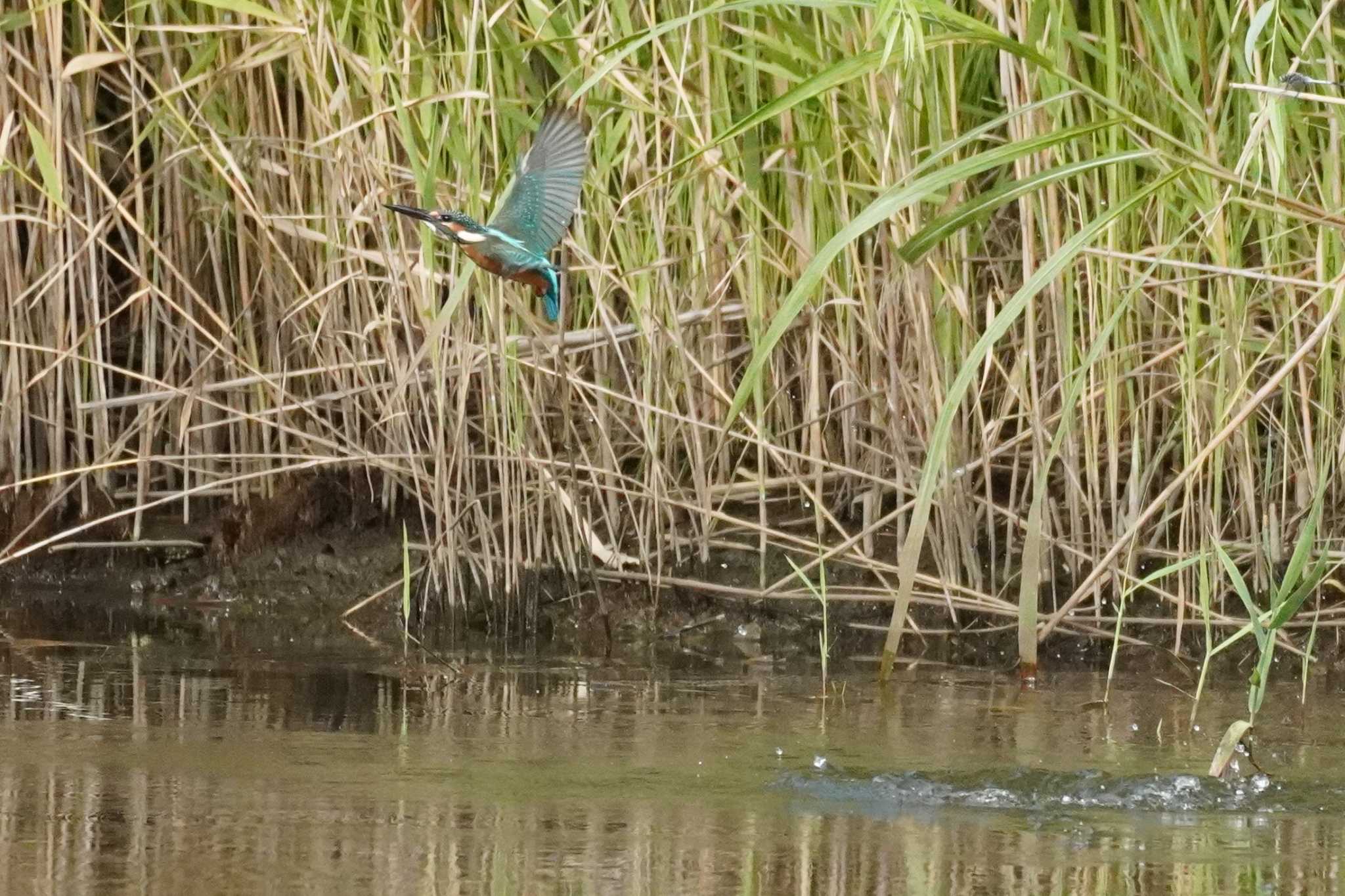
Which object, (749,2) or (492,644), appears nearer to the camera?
(749,2)

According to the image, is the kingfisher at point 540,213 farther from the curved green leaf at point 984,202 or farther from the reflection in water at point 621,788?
the reflection in water at point 621,788

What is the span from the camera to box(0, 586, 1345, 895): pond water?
232 cm

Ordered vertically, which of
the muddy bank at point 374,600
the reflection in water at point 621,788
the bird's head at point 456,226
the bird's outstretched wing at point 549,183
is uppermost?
the bird's outstretched wing at point 549,183

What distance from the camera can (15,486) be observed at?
454 cm

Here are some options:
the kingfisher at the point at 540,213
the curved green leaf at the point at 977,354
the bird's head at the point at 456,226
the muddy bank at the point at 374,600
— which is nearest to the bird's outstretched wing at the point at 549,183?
the kingfisher at the point at 540,213

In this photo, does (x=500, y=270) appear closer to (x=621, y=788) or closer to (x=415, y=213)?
(x=415, y=213)

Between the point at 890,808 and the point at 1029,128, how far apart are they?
5.41 ft

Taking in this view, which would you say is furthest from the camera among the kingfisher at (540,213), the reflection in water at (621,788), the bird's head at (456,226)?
the kingfisher at (540,213)

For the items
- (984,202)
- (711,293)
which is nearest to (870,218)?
(984,202)

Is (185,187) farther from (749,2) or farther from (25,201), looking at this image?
(749,2)

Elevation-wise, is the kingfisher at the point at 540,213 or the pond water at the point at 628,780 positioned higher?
the kingfisher at the point at 540,213

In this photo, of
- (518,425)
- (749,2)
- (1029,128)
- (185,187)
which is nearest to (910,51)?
(749,2)

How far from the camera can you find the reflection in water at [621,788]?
7.59 ft

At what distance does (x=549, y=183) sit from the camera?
346cm
